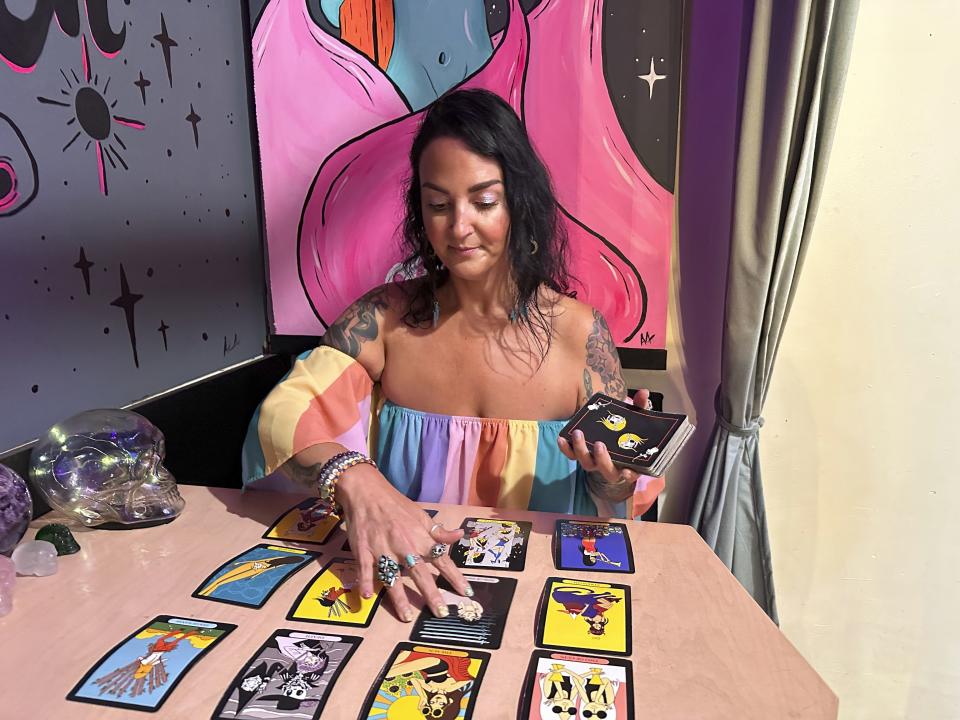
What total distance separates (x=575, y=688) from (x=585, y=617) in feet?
0.42

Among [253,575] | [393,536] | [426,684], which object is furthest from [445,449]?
[426,684]

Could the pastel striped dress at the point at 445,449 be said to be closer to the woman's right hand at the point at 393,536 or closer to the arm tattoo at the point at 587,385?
the arm tattoo at the point at 587,385

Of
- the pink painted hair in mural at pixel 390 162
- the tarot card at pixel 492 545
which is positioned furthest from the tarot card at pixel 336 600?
the pink painted hair in mural at pixel 390 162

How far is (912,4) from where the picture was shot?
1.48 metres

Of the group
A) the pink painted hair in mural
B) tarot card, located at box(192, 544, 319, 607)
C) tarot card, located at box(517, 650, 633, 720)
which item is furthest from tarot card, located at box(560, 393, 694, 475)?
the pink painted hair in mural

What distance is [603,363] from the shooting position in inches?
53.9

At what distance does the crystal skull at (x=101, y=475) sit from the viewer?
1066mm

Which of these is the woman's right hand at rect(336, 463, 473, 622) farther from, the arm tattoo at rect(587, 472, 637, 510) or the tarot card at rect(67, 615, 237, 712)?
the arm tattoo at rect(587, 472, 637, 510)

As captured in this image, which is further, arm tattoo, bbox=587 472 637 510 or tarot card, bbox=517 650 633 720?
arm tattoo, bbox=587 472 637 510

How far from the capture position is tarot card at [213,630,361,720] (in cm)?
68

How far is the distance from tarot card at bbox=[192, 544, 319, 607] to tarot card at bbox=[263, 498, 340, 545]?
0.04m

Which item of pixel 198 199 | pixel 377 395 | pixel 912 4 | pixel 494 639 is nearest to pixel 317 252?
pixel 198 199

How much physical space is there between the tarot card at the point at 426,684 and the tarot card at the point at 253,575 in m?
0.23

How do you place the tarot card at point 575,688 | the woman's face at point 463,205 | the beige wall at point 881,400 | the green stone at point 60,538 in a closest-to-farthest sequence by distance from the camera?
the tarot card at point 575,688
the green stone at point 60,538
the woman's face at point 463,205
the beige wall at point 881,400
